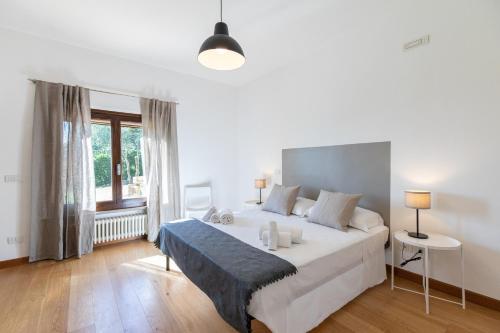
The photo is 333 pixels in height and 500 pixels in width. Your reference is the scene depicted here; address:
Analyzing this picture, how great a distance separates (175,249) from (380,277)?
2.18 meters

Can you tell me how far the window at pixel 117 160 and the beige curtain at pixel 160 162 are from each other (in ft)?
0.69

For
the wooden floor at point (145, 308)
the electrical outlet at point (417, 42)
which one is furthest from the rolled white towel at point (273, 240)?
the electrical outlet at point (417, 42)

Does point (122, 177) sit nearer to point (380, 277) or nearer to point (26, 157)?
point (26, 157)

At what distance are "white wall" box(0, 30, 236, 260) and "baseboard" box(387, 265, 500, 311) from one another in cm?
322

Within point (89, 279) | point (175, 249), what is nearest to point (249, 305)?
point (175, 249)

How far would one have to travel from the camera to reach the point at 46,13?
8.05ft

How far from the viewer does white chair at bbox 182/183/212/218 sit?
156 inches

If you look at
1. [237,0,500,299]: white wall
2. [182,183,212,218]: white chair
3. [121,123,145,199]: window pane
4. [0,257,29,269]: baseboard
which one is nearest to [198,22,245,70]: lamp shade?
[237,0,500,299]: white wall

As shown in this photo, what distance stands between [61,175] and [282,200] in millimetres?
3003

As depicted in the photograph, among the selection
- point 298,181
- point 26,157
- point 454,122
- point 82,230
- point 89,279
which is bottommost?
point 89,279

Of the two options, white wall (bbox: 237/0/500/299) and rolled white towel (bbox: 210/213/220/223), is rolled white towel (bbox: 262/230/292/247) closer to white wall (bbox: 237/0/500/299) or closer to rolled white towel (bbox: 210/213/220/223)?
rolled white towel (bbox: 210/213/220/223)

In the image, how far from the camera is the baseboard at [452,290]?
1924 mm

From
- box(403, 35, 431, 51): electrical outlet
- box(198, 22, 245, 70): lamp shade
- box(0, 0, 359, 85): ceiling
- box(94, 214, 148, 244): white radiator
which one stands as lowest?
box(94, 214, 148, 244): white radiator

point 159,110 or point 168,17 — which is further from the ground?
point 168,17
